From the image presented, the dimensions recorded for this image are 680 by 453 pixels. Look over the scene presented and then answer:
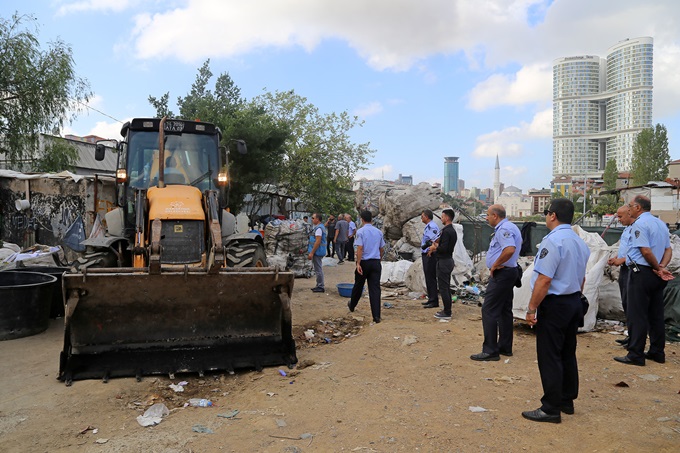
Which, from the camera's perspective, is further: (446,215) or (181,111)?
(181,111)

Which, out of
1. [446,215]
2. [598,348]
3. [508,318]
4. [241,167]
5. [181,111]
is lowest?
[598,348]

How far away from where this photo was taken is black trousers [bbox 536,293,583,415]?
3.91 metres

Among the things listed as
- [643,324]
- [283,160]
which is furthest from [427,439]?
[283,160]

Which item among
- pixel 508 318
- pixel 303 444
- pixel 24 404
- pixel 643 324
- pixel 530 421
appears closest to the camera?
pixel 303 444

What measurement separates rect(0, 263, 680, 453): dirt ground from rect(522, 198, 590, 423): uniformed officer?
0.81 feet

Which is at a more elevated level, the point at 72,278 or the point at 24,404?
the point at 72,278

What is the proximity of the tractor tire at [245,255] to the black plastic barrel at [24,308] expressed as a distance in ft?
9.26

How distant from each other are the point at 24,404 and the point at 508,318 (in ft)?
16.8

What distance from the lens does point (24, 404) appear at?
4.39 m

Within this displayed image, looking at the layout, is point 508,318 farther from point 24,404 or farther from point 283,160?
point 283,160

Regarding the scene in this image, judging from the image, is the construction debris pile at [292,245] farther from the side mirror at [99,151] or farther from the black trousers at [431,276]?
the side mirror at [99,151]

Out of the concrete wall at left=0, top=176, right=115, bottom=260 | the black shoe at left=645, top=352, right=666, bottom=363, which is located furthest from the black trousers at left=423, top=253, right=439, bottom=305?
the concrete wall at left=0, top=176, right=115, bottom=260

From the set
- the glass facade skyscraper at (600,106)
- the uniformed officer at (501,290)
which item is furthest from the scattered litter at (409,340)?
the glass facade skyscraper at (600,106)

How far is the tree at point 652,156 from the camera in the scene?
Result: 165 ft
